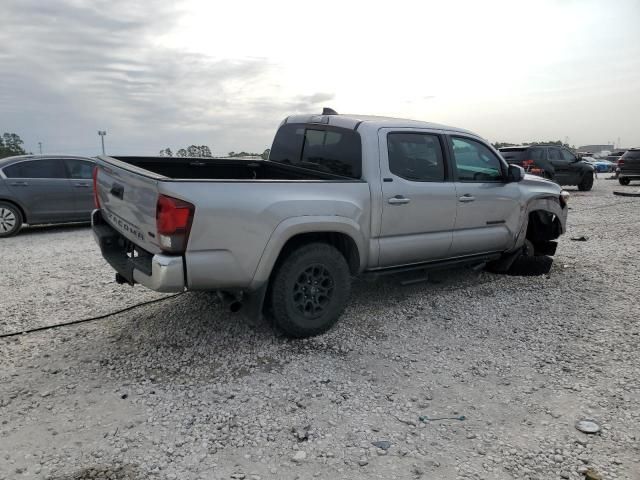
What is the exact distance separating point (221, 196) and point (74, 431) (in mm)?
1713

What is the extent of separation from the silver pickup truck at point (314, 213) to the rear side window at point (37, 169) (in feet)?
17.9

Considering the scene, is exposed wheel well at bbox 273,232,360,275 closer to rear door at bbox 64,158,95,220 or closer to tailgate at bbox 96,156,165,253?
tailgate at bbox 96,156,165,253

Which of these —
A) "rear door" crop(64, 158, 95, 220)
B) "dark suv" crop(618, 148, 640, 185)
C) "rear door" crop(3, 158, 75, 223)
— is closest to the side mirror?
"rear door" crop(64, 158, 95, 220)

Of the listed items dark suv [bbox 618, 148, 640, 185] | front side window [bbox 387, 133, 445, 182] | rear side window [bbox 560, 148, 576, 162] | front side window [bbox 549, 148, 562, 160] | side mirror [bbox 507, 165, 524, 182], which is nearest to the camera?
front side window [bbox 387, 133, 445, 182]

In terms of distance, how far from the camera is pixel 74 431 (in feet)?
9.10

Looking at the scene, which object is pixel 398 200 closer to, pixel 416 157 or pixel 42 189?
pixel 416 157

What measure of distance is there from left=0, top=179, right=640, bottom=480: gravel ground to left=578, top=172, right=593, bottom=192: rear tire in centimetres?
1431

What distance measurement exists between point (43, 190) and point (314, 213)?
7384 millimetres

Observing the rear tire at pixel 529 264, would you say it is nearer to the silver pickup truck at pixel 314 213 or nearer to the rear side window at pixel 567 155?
the silver pickup truck at pixel 314 213

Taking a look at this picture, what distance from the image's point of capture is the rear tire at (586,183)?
58.2 ft

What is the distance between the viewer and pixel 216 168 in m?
5.30

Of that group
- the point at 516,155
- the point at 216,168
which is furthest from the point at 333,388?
the point at 516,155

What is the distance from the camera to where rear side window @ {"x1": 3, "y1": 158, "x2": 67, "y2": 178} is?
8.71 meters

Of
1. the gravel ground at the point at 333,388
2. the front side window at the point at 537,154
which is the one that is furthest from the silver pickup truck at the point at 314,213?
the front side window at the point at 537,154
